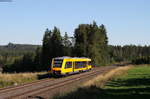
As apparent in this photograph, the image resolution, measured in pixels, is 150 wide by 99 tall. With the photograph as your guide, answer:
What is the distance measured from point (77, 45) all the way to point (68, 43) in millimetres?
12365

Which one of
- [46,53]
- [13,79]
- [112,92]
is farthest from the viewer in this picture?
[46,53]

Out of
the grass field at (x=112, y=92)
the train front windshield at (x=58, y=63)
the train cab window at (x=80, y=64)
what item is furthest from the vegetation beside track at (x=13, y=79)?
the train cab window at (x=80, y=64)

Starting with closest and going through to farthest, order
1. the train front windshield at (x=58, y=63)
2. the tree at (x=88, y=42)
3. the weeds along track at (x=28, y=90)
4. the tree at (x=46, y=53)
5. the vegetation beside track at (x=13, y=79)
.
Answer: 1. the weeds along track at (x=28, y=90)
2. the vegetation beside track at (x=13, y=79)
3. the train front windshield at (x=58, y=63)
4. the tree at (x=88, y=42)
5. the tree at (x=46, y=53)

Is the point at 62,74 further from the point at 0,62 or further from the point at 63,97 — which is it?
the point at 0,62

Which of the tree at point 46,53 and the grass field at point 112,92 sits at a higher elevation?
the tree at point 46,53

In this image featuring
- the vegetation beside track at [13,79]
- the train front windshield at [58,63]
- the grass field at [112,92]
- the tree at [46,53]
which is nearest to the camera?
the grass field at [112,92]

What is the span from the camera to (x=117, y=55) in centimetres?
18800

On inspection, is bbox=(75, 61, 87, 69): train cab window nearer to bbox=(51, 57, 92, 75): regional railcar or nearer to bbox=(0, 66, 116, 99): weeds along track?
bbox=(51, 57, 92, 75): regional railcar

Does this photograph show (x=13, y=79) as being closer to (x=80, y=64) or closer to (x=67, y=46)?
(x=80, y=64)

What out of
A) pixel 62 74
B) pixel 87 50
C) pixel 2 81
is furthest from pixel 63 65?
pixel 87 50

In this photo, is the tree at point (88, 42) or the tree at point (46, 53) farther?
the tree at point (46, 53)

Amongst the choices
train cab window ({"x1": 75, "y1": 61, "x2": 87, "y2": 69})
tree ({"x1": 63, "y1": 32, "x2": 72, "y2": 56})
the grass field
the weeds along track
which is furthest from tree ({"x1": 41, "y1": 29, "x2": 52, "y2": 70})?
the grass field

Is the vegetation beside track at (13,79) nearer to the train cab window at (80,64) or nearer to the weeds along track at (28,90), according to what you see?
the weeds along track at (28,90)

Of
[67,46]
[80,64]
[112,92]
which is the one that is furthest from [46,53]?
[112,92]
